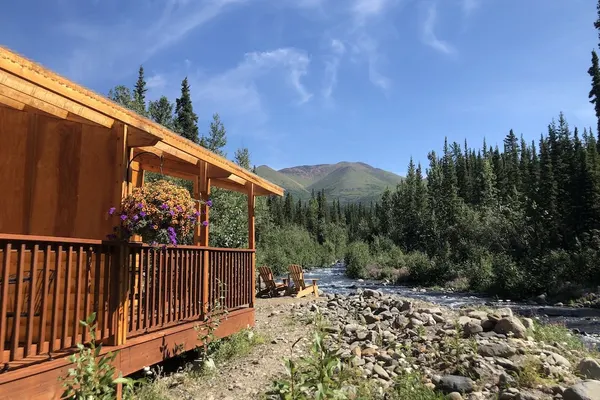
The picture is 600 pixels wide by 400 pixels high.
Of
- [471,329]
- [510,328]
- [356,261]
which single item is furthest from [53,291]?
[356,261]

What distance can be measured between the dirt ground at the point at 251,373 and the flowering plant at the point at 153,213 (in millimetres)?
1788

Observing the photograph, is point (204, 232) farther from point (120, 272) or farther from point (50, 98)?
point (50, 98)

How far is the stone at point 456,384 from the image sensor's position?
533cm

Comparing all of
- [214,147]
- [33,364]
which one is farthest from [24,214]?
[214,147]

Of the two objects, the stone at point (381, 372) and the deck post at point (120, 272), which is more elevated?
the deck post at point (120, 272)

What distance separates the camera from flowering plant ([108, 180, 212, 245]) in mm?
4430

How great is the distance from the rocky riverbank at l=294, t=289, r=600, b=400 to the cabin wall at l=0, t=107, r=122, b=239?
12.2 ft

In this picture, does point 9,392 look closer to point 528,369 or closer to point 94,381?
point 94,381

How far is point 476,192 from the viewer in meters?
56.0

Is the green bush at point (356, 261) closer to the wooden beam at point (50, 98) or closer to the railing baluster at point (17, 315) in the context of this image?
the wooden beam at point (50, 98)

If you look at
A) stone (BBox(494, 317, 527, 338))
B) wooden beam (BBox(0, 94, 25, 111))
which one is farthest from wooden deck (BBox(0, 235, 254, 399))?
stone (BBox(494, 317, 527, 338))

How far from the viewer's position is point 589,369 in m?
6.16

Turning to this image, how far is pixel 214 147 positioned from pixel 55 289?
1923 centimetres

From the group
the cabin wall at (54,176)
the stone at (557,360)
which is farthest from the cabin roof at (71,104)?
the stone at (557,360)
